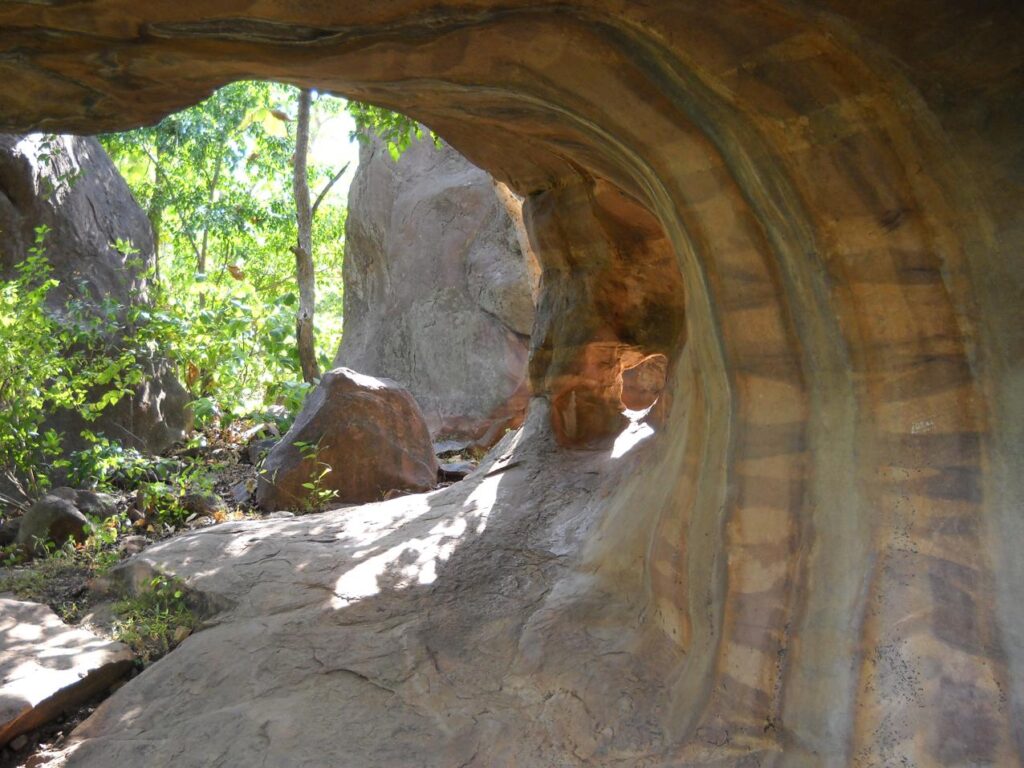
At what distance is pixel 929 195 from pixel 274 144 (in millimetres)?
12972

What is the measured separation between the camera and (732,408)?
10.5 feet

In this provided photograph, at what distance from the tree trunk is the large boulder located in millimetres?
1715

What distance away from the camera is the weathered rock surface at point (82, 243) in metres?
8.80

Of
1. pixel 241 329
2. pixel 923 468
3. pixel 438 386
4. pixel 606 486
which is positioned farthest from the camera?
pixel 438 386

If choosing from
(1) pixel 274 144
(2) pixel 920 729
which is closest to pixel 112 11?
(2) pixel 920 729

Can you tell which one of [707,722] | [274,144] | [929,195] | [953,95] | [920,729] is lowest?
[707,722]

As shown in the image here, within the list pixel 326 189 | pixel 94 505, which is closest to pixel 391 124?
pixel 94 505

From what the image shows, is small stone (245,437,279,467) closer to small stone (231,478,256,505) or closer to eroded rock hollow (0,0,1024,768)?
small stone (231,478,256,505)

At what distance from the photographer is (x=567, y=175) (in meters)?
5.16

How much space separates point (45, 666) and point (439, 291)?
8.08 m

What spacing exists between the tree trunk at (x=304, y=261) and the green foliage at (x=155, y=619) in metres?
4.56

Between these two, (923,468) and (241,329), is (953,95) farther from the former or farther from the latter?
(241,329)

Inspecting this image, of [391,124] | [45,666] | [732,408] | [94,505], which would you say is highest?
[391,124]

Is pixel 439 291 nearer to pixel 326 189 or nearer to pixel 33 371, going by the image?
pixel 326 189
